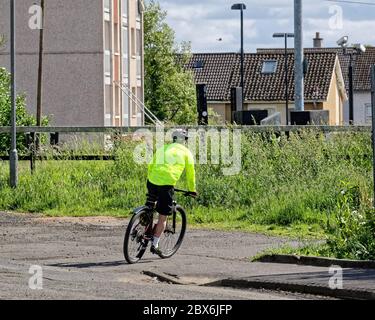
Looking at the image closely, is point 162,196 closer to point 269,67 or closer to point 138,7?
point 138,7

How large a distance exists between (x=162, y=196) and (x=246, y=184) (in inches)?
282

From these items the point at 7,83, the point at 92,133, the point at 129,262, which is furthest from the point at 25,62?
the point at 129,262

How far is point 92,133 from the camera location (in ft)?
93.2

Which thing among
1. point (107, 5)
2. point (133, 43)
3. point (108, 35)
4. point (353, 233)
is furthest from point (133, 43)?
point (353, 233)

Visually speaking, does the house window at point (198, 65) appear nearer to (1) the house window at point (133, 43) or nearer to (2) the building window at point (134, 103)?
(1) the house window at point (133, 43)

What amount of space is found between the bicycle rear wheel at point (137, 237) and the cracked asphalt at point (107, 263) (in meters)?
0.17

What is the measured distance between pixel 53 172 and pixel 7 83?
22711 mm

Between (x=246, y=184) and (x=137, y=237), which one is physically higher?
(x=246, y=184)

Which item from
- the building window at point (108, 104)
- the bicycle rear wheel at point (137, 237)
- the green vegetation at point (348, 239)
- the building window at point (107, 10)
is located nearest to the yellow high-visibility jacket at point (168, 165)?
the bicycle rear wheel at point (137, 237)

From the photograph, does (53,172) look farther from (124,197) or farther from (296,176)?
(296,176)

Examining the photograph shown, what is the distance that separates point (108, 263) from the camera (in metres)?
17.6

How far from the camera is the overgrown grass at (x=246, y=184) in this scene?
2309 cm
